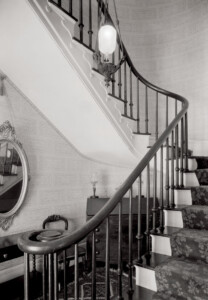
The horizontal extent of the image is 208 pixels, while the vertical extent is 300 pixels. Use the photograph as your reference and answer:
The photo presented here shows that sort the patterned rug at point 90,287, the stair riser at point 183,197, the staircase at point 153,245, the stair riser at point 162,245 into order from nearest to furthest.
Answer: the staircase at point 153,245 < the stair riser at point 162,245 < the stair riser at point 183,197 < the patterned rug at point 90,287

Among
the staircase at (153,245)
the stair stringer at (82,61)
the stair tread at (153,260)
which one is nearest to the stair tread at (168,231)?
the staircase at (153,245)

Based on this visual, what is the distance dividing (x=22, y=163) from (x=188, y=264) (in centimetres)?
256

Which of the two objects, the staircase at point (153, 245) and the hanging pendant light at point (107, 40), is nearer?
the staircase at point (153, 245)

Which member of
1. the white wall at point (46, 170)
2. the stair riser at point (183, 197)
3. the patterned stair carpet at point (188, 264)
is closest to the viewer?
the patterned stair carpet at point (188, 264)

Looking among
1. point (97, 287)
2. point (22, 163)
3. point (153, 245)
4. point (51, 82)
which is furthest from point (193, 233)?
point (22, 163)

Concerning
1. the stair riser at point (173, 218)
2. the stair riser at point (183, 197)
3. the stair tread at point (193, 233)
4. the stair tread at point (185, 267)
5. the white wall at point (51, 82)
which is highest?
the white wall at point (51, 82)

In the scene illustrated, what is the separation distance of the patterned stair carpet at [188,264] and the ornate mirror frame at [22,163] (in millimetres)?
2224

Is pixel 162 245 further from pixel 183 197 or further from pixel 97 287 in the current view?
pixel 97 287

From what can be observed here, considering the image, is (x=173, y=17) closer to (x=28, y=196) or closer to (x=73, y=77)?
(x=73, y=77)

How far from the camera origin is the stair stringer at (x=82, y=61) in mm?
2363

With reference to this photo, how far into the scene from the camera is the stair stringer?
2.36m

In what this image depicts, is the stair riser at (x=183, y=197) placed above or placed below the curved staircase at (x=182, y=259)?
above

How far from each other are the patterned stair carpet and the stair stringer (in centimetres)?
137

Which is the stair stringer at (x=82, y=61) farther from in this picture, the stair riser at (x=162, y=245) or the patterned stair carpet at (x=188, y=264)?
the stair riser at (x=162, y=245)
